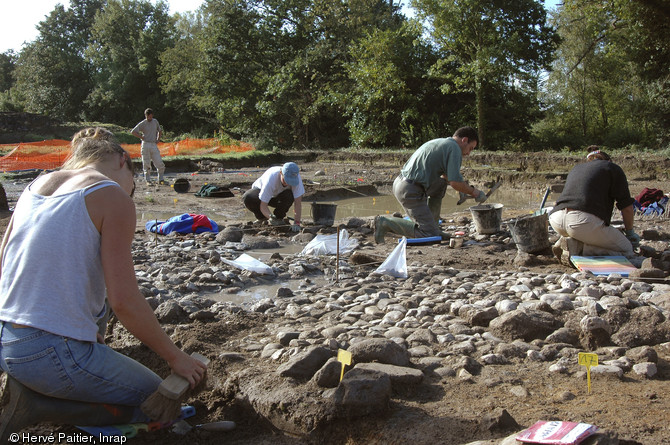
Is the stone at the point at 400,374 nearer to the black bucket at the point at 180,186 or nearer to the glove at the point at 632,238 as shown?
the glove at the point at 632,238

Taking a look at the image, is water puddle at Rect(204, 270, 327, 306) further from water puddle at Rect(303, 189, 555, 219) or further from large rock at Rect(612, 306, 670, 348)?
water puddle at Rect(303, 189, 555, 219)

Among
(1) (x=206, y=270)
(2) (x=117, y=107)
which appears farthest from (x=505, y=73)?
(2) (x=117, y=107)

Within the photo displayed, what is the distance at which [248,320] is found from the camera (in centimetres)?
402

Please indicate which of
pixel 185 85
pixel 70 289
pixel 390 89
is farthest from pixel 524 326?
pixel 185 85

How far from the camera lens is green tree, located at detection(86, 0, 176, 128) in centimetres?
3784

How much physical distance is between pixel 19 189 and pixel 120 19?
106ft

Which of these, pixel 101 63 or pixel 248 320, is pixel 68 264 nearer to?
pixel 248 320

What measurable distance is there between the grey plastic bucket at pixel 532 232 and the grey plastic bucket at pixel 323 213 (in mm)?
3092

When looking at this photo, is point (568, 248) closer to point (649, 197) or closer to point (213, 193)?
point (649, 197)

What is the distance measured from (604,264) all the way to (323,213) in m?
4.22

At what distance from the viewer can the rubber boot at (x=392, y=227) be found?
7.27m

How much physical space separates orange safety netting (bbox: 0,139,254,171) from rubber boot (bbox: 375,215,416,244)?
9524 mm

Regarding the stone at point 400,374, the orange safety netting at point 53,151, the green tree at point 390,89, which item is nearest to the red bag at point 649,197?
the stone at point 400,374

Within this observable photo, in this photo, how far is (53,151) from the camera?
19.2 metres
